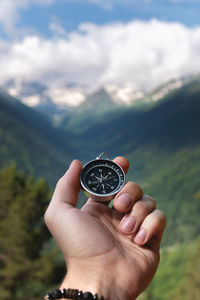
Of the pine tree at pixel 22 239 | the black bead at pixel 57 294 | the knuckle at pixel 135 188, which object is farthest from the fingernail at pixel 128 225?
the pine tree at pixel 22 239

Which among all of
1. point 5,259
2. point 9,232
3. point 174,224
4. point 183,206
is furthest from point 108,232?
point 183,206

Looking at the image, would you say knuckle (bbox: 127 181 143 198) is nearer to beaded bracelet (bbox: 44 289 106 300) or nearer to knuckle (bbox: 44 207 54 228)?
knuckle (bbox: 44 207 54 228)

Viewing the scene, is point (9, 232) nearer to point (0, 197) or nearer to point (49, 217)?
point (0, 197)

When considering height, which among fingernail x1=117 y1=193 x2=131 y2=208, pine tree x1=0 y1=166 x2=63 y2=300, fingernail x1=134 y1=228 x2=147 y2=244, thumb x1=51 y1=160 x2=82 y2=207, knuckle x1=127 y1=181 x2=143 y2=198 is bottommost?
fingernail x1=134 y1=228 x2=147 y2=244

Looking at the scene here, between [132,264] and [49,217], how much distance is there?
125 centimetres

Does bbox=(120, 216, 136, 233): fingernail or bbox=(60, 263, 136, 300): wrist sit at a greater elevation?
bbox=(120, 216, 136, 233): fingernail

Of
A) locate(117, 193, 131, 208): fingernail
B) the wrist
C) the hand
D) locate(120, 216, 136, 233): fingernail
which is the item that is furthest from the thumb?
the wrist

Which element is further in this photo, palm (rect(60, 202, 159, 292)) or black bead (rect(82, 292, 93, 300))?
palm (rect(60, 202, 159, 292))

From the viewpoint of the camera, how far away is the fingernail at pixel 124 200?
384cm

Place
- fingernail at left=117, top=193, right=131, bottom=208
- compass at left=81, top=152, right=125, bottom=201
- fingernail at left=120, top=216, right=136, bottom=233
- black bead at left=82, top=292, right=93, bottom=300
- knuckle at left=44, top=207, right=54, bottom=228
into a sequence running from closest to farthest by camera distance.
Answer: black bead at left=82, top=292, right=93, bottom=300 < fingernail at left=120, top=216, right=136, bottom=233 < fingernail at left=117, top=193, right=131, bottom=208 < knuckle at left=44, top=207, right=54, bottom=228 < compass at left=81, top=152, right=125, bottom=201

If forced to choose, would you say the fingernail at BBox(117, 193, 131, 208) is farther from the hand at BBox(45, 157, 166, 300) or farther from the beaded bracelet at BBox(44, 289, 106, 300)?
the beaded bracelet at BBox(44, 289, 106, 300)

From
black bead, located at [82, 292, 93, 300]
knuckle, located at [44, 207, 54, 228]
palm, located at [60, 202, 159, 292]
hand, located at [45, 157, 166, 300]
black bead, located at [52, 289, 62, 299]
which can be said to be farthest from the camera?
knuckle, located at [44, 207, 54, 228]

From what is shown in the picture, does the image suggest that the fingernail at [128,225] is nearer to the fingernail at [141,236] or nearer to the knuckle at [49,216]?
the fingernail at [141,236]

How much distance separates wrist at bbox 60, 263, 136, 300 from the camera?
123 inches
